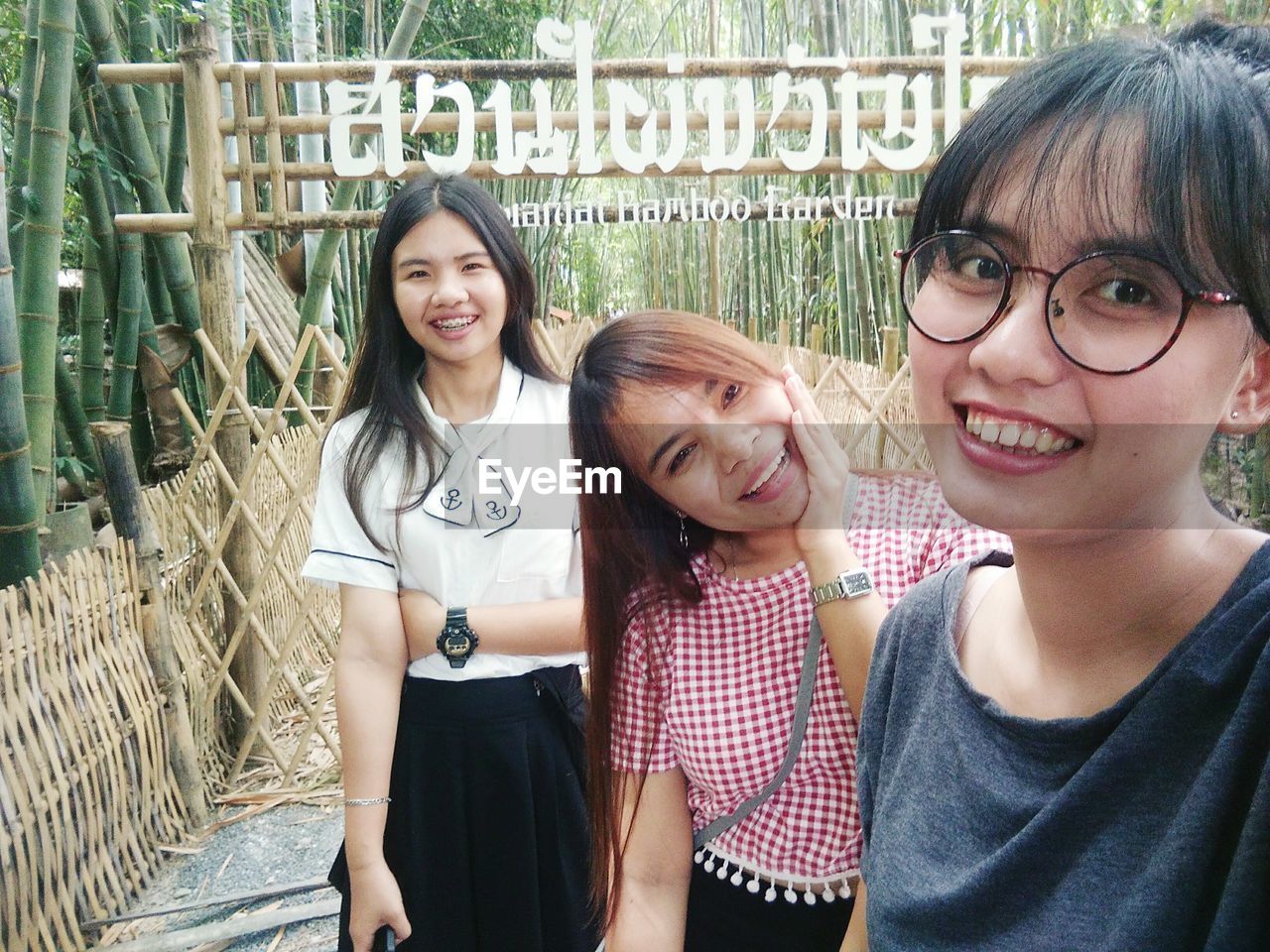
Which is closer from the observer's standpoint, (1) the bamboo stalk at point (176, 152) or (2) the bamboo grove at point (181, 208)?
(2) the bamboo grove at point (181, 208)

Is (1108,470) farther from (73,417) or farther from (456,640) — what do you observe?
(73,417)

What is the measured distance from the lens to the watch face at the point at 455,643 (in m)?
1.06

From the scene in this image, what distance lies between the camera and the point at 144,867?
1806 mm

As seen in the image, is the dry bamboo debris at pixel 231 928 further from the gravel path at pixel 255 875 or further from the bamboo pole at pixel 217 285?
the bamboo pole at pixel 217 285

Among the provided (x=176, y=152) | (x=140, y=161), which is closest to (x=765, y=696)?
(x=140, y=161)

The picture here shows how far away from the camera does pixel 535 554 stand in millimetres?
1110

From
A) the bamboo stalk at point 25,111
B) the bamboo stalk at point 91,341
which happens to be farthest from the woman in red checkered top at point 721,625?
the bamboo stalk at point 91,341

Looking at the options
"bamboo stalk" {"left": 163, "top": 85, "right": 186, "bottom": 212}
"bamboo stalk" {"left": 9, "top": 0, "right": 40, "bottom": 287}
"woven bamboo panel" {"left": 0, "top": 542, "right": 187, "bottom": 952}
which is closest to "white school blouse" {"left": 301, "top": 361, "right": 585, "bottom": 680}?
"woven bamboo panel" {"left": 0, "top": 542, "right": 187, "bottom": 952}

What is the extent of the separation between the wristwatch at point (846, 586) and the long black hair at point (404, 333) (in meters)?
0.55

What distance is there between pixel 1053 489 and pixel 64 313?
3.85m

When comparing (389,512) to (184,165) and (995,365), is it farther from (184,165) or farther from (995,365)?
(184,165)

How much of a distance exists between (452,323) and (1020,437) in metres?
0.85

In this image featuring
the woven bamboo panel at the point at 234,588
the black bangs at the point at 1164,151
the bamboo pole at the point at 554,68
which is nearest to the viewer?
the black bangs at the point at 1164,151

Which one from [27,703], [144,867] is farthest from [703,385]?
[144,867]
